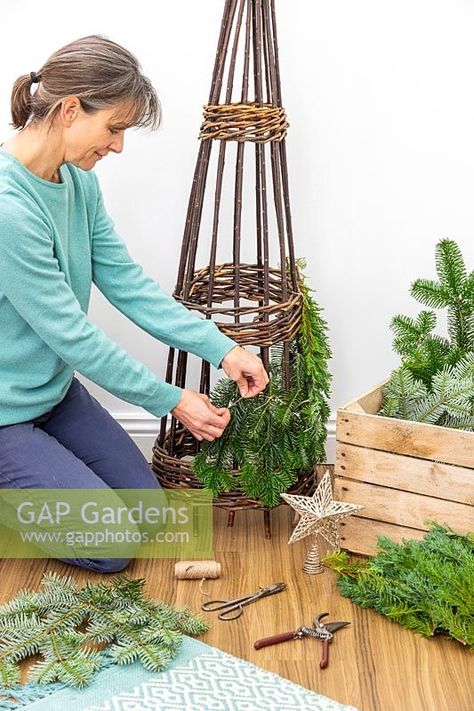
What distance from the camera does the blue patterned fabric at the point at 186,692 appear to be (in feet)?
5.26

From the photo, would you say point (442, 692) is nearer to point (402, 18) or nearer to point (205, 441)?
point (205, 441)

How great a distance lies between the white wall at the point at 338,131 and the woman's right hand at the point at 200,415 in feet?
2.02

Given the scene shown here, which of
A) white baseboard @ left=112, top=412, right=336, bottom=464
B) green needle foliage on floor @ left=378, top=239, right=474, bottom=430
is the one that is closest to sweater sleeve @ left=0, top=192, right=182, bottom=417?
green needle foliage on floor @ left=378, top=239, right=474, bottom=430

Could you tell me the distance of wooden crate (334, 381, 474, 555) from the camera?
6.46 ft

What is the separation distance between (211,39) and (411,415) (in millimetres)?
1082

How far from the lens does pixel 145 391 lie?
78.7 inches

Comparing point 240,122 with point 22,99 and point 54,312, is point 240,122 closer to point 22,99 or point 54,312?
point 22,99

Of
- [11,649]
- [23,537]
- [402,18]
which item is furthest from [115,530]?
[402,18]

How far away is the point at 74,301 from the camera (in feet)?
6.42

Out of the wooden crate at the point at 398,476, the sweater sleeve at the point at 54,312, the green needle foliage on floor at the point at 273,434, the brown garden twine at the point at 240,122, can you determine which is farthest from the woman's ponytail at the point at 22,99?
the wooden crate at the point at 398,476

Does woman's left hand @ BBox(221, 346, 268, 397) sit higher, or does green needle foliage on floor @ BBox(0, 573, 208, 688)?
woman's left hand @ BBox(221, 346, 268, 397)

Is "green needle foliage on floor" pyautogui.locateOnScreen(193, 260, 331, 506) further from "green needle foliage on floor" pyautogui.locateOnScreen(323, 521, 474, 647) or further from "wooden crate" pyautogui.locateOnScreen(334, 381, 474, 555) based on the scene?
"green needle foliage on floor" pyautogui.locateOnScreen(323, 521, 474, 647)

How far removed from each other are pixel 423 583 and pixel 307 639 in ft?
0.81

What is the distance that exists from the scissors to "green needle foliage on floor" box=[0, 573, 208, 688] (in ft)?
0.22
